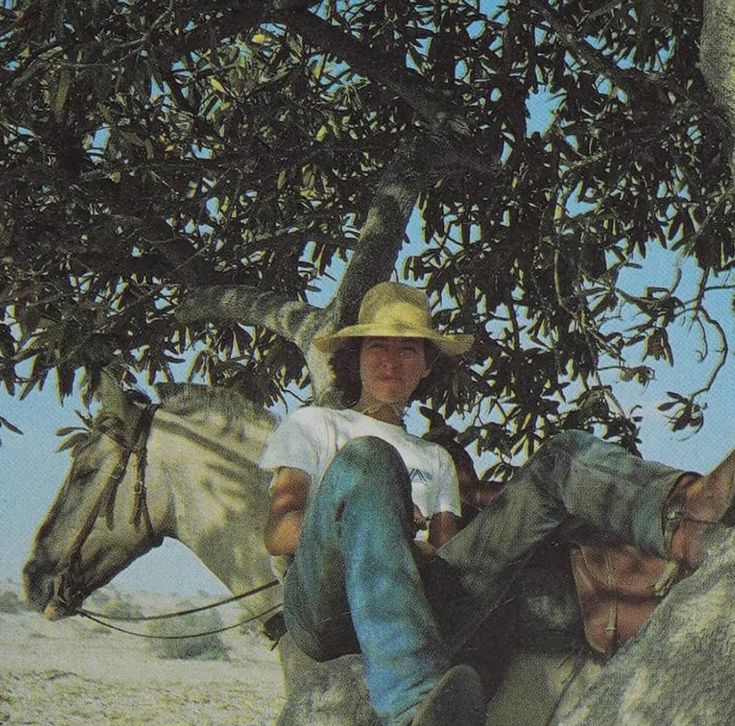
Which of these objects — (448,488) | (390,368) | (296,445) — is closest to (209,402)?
(390,368)

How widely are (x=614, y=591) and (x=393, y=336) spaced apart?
1385 mm

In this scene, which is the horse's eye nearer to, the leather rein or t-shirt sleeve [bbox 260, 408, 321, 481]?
the leather rein

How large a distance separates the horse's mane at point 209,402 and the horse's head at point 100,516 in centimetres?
12

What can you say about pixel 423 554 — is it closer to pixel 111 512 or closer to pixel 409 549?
pixel 409 549

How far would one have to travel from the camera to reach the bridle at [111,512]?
5.56 meters

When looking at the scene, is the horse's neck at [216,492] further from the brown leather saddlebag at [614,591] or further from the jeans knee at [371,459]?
the jeans knee at [371,459]

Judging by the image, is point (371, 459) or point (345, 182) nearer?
point (371, 459)

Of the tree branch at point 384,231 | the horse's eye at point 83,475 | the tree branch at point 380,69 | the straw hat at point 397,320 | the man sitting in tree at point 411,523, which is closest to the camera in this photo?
the man sitting in tree at point 411,523

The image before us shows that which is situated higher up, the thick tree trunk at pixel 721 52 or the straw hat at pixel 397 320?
the thick tree trunk at pixel 721 52

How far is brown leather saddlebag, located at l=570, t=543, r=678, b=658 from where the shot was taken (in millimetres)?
3900

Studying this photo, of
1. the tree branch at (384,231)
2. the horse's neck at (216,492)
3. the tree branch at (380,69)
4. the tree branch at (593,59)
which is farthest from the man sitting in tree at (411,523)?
the tree branch at (380,69)

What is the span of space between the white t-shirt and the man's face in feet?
0.35

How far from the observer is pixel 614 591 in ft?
12.9

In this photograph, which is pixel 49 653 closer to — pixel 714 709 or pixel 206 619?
pixel 206 619
